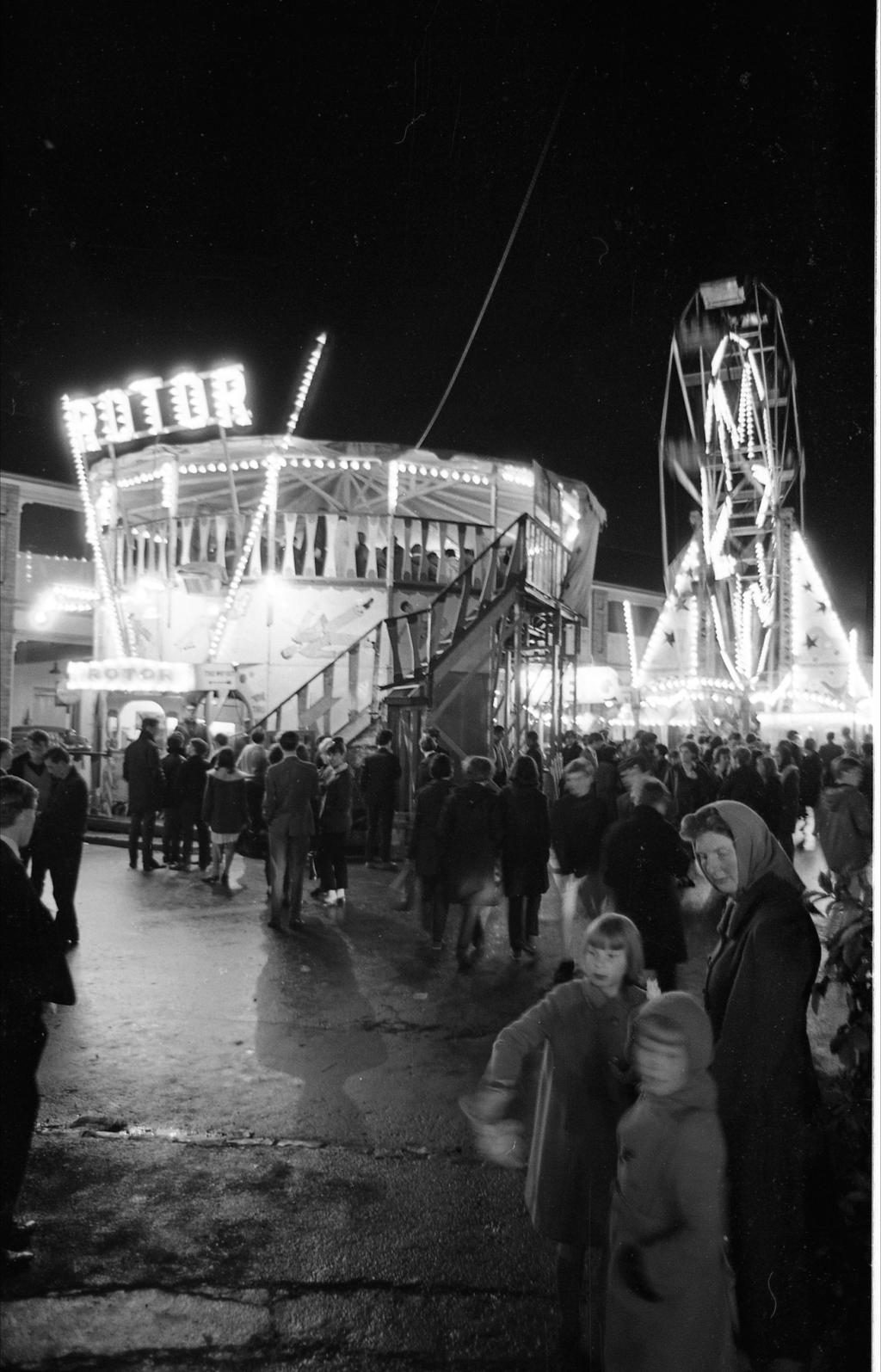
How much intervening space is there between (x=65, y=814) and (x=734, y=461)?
26.3 metres

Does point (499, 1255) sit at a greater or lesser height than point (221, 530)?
lesser

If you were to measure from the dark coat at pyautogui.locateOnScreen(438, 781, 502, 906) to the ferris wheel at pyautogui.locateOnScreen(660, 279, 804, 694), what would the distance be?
2162 centimetres

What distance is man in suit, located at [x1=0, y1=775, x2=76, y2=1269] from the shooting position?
3389 millimetres

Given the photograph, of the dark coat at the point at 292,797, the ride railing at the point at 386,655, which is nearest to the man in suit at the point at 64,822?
the dark coat at the point at 292,797

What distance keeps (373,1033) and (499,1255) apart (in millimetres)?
2603

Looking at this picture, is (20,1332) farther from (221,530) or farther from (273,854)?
(221,530)

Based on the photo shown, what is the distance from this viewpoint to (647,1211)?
2.39m

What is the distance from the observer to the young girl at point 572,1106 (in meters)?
2.80

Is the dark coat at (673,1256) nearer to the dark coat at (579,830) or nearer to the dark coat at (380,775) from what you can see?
the dark coat at (579,830)

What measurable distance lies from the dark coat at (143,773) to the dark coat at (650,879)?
24.9ft

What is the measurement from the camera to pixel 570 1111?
112 inches

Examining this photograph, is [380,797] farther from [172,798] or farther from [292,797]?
[292,797]

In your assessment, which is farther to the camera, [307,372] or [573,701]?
[573,701]

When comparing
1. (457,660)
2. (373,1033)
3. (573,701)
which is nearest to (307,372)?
(457,660)
